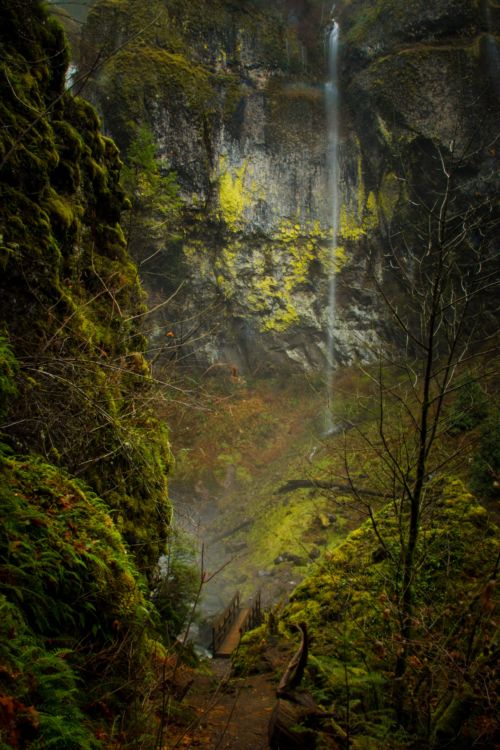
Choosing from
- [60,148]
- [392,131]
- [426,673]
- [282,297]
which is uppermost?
[392,131]

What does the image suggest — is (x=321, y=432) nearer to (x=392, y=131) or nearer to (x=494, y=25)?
(x=392, y=131)

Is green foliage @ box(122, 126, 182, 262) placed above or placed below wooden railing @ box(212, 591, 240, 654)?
above

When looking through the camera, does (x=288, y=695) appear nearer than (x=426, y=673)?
No

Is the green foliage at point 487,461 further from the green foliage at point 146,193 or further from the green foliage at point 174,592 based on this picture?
the green foliage at point 146,193

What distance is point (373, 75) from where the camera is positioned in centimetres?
1766

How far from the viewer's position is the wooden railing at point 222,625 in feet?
24.1

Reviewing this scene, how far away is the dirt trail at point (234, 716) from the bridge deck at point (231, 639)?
2921 millimetres

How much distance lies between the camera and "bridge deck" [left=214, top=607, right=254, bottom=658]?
23.2 feet

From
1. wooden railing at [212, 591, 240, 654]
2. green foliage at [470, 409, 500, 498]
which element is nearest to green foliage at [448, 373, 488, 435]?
green foliage at [470, 409, 500, 498]

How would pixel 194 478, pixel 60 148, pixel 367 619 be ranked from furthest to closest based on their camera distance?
pixel 194 478, pixel 60 148, pixel 367 619

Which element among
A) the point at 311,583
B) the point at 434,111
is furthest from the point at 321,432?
the point at 434,111

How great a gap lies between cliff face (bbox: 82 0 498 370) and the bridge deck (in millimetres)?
10234

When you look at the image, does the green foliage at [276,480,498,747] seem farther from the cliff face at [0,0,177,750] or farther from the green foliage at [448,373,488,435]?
the cliff face at [0,0,177,750]

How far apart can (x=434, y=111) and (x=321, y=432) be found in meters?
13.5
